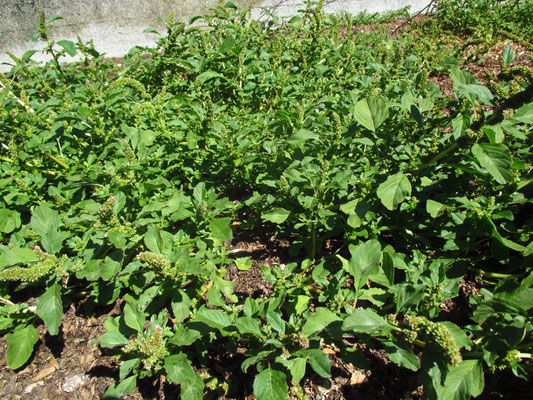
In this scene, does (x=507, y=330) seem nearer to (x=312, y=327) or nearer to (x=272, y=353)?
(x=312, y=327)

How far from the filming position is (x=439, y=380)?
4.54 feet

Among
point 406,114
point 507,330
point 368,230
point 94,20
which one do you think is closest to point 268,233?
point 368,230

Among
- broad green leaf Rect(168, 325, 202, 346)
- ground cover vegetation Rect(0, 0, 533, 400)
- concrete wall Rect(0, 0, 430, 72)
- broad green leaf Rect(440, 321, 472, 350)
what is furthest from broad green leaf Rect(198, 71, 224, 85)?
concrete wall Rect(0, 0, 430, 72)

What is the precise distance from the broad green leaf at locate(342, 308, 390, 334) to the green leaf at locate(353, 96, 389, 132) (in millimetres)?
1128

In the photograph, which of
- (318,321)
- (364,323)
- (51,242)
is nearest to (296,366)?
(318,321)

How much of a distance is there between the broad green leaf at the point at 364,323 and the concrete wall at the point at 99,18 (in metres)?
5.59

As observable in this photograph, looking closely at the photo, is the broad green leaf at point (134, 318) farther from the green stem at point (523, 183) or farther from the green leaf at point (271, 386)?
the green stem at point (523, 183)

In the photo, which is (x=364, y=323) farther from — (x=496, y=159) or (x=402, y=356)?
(x=496, y=159)

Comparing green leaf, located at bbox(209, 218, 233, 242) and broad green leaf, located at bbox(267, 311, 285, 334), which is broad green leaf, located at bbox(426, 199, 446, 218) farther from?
→ green leaf, located at bbox(209, 218, 233, 242)

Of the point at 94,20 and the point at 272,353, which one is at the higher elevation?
the point at 94,20

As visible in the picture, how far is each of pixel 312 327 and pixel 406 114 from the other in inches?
75.9

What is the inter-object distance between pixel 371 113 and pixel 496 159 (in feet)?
2.44

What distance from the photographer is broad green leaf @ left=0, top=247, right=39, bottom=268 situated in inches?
73.4

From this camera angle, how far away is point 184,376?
62.7 inches
